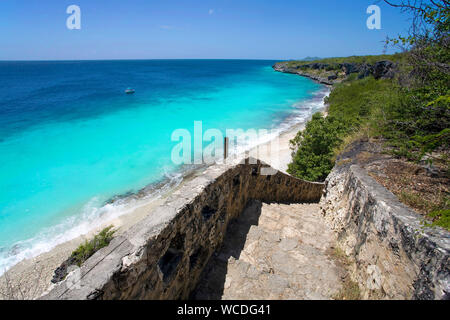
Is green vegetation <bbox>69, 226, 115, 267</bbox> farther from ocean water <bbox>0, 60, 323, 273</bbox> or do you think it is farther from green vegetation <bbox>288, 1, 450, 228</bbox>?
green vegetation <bbox>288, 1, 450, 228</bbox>

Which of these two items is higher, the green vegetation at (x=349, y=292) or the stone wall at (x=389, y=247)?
the stone wall at (x=389, y=247)

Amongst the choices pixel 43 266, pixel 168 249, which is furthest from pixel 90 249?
pixel 168 249

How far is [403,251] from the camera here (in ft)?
10.1

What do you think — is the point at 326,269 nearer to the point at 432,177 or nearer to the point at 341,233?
the point at 341,233

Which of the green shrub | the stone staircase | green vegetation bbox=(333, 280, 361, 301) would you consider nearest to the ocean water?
the green shrub

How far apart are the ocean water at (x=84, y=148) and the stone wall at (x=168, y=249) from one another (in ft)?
30.4

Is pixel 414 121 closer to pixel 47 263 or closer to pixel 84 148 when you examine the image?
pixel 47 263

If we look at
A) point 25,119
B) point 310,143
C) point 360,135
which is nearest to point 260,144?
point 310,143

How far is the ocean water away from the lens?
11.8 m

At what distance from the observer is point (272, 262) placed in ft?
15.0

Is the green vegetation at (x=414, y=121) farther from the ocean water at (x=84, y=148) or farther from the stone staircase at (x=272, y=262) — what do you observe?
the ocean water at (x=84, y=148)

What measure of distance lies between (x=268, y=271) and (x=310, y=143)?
987 cm

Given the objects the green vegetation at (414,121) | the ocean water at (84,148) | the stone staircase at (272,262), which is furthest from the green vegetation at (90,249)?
the green vegetation at (414,121)

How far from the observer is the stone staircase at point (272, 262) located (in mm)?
3748
